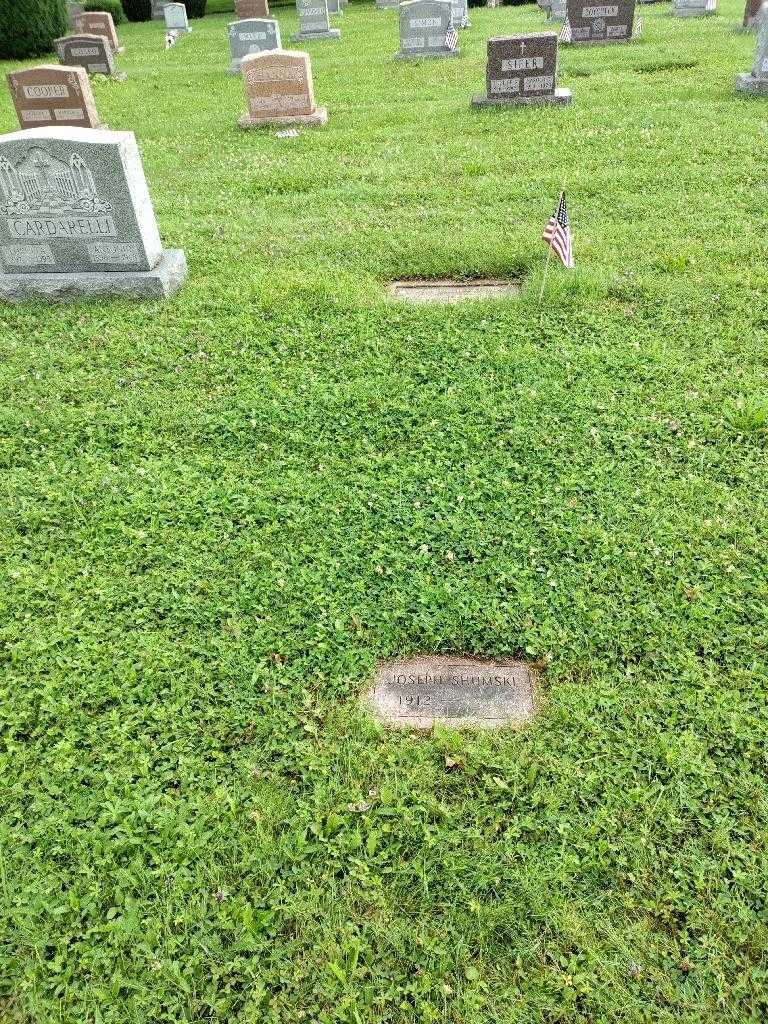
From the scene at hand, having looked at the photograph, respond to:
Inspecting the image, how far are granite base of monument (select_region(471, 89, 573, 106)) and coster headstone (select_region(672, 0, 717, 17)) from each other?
33.1 feet

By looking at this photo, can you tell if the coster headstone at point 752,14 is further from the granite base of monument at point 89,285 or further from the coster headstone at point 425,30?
the granite base of monument at point 89,285

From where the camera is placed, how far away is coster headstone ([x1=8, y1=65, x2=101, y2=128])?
12.7m

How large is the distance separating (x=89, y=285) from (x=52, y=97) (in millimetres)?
8723

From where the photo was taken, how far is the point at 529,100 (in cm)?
1207

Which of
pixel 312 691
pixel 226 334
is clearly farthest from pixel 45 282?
pixel 312 691

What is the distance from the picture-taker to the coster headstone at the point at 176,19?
24.6 metres

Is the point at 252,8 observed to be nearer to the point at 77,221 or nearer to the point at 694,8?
the point at 694,8

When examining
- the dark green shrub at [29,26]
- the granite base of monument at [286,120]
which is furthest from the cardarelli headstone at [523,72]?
the dark green shrub at [29,26]

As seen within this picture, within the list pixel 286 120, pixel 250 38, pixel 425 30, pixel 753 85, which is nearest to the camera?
pixel 753 85

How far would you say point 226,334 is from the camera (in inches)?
242

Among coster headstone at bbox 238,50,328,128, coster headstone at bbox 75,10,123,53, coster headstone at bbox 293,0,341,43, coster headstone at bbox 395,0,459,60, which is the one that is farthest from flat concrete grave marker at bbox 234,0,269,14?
coster headstone at bbox 238,50,328,128

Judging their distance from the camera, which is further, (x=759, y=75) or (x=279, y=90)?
(x=279, y=90)

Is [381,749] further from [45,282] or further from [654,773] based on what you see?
[45,282]

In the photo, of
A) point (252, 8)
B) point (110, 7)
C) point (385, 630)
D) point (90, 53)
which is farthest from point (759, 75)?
point (110, 7)
